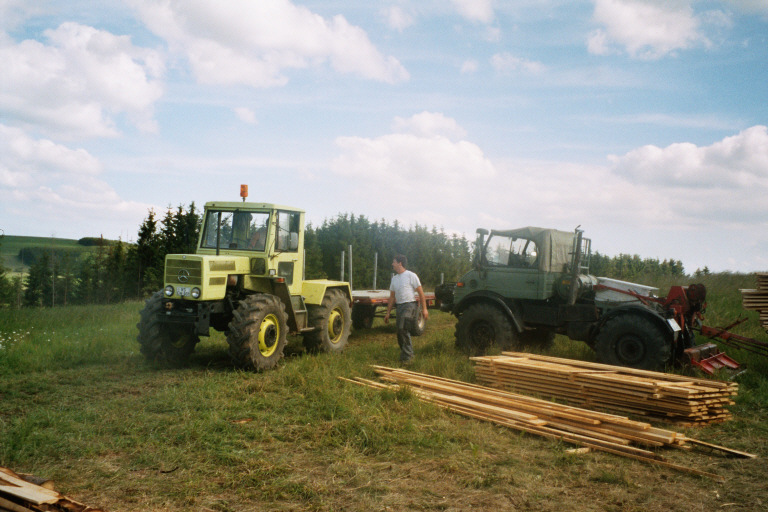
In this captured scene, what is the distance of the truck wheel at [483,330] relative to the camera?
987 centimetres

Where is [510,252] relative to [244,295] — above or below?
above

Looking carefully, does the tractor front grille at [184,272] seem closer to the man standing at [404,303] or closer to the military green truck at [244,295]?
the military green truck at [244,295]

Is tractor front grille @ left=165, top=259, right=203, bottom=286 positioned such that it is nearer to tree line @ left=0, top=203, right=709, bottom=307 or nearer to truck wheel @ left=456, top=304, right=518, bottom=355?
truck wheel @ left=456, top=304, right=518, bottom=355

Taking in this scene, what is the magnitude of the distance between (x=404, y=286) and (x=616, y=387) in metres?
3.87

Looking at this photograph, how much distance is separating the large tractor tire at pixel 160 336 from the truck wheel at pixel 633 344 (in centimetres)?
641

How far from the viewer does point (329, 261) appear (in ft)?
106

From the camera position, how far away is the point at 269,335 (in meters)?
8.74

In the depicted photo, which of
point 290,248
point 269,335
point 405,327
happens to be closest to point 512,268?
point 405,327

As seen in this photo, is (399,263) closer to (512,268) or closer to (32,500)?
(512,268)

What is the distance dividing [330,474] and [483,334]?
5.96 m

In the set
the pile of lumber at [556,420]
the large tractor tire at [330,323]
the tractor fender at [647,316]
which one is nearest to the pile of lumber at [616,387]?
the pile of lumber at [556,420]

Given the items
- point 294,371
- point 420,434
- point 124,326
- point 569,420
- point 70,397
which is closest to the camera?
point 420,434

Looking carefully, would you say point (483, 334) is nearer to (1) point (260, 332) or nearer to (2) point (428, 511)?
(1) point (260, 332)

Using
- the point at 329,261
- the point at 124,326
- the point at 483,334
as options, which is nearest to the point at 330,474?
the point at 483,334
